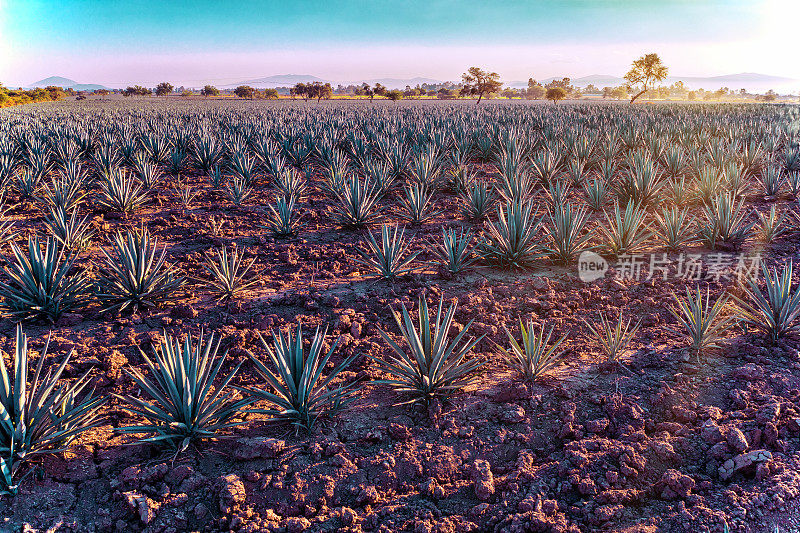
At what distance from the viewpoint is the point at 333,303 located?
3861mm

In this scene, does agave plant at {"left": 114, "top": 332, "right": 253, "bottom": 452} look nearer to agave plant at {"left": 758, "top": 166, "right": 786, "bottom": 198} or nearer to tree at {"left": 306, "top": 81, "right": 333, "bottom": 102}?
agave plant at {"left": 758, "top": 166, "right": 786, "bottom": 198}

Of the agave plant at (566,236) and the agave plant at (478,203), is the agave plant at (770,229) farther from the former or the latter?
the agave plant at (478,203)

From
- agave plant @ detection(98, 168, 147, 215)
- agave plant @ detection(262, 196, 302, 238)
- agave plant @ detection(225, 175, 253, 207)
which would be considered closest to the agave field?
agave plant @ detection(262, 196, 302, 238)

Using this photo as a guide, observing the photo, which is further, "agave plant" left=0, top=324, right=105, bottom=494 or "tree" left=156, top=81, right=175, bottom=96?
"tree" left=156, top=81, right=175, bottom=96

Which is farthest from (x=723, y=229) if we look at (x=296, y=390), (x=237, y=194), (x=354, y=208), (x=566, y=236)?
(x=237, y=194)

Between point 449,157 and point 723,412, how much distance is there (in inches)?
293

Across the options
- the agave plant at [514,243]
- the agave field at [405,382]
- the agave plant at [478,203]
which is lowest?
the agave field at [405,382]

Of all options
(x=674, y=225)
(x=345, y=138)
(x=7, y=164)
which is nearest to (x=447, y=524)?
(x=674, y=225)

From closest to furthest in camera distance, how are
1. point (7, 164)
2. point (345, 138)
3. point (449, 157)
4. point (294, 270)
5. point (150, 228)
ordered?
point (294, 270) → point (150, 228) → point (7, 164) → point (449, 157) → point (345, 138)

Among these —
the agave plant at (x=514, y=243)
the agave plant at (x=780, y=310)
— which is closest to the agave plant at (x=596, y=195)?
the agave plant at (x=514, y=243)

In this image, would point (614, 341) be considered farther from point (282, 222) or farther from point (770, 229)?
point (282, 222)

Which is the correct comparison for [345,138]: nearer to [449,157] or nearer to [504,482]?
[449,157]

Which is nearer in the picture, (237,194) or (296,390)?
(296,390)

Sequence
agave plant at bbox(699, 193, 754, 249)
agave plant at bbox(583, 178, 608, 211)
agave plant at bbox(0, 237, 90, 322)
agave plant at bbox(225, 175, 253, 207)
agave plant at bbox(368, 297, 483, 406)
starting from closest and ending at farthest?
agave plant at bbox(368, 297, 483, 406)
agave plant at bbox(0, 237, 90, 322)
agave plant at bbox(699, 193, 754, 249)
agave plant at bbox(583, 178, 608, 211)
agave plant at bbox(225, 175, 253, 207)
